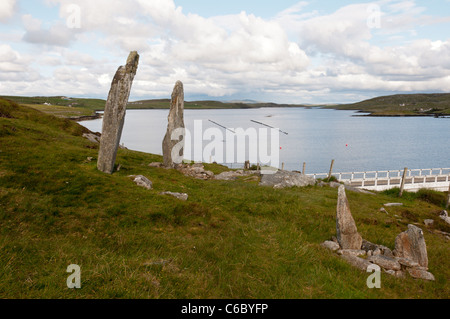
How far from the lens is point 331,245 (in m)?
11.3

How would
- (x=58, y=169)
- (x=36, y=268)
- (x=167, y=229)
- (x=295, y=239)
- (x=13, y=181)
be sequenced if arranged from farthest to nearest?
(x=58, y=169)
(x=13, y=181)
(x=167, y=229)
(x=295, y=239)
(x=36, y=268)

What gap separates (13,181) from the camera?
14359 mm

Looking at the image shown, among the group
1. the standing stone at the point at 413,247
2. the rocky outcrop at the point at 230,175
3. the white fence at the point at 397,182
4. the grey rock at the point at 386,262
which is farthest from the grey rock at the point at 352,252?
the white fence at the point at 397,182

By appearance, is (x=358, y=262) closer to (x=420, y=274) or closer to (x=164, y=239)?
(x=420, y=274)

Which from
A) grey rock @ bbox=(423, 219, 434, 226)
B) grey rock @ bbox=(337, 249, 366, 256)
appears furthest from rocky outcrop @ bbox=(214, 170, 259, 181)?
grey rock @ bbox=(337, 249, 366, 256)

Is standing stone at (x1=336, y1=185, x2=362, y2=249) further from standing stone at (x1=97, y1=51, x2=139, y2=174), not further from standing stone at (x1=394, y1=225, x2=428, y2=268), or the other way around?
standing stone at (x1=97, y1=51, x2=139, y2=174)

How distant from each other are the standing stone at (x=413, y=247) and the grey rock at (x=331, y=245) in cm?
218

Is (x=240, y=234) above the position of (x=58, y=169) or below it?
below

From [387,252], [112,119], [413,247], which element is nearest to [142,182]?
[112,119]

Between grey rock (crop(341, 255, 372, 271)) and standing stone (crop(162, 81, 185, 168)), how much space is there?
64.0 ft

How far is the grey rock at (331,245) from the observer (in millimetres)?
11141
